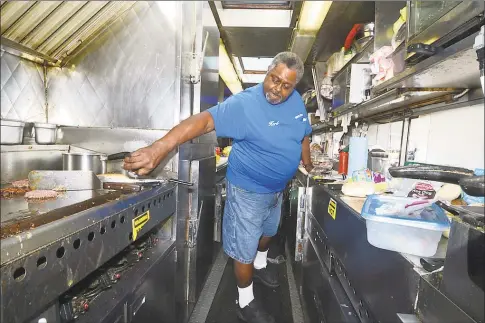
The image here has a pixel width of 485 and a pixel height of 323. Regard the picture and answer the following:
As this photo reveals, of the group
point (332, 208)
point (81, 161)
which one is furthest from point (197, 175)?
point (332, 208)

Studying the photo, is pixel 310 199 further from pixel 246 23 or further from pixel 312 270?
pixel 246 23

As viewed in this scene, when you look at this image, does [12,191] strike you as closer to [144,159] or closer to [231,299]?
[144,159]

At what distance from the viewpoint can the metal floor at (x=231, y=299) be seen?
206 cm

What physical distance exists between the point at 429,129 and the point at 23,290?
7.35ft

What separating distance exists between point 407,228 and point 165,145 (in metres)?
1.07

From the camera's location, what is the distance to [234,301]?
2.27 m

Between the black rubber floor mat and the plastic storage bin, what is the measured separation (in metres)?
1.49

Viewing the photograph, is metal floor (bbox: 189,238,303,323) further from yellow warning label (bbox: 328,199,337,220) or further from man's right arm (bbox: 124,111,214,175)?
man's right arm (bbox: 124,111,214,175)

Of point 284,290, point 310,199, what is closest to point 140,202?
point 310,199

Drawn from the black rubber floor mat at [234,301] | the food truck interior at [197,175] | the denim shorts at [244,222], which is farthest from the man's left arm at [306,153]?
the black rubber floor mat at [234,301]

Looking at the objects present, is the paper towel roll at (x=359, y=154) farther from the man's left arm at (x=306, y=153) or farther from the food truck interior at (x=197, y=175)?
the man's left arm at (x=306, y=153)

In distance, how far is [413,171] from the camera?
701mm

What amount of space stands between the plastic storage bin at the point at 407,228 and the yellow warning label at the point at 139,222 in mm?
909

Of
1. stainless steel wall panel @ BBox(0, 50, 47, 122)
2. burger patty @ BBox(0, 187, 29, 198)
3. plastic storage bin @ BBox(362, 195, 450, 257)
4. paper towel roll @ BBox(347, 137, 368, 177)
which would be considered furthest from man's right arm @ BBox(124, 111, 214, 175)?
paper towel roll @ BBox(347, 137, 368, 177)
